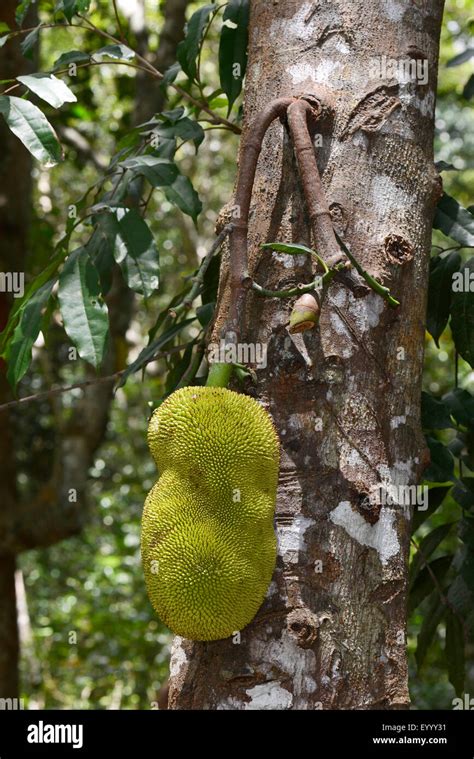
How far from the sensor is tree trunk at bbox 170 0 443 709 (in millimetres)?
975

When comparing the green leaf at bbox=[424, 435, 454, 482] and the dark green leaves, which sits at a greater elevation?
the dark green leaves

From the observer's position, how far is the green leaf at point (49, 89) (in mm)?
1316

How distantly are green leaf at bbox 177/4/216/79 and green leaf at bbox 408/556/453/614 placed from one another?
3.46ft

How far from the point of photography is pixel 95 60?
1774 mm

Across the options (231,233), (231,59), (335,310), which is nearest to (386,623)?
(335,310)

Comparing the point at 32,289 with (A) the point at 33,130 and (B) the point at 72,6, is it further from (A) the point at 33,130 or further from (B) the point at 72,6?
(B) the point at 72,6

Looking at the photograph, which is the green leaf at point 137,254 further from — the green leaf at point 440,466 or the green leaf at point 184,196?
the green leaf at point 440,466

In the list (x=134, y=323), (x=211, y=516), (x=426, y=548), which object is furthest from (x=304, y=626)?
(x=134, y=323)

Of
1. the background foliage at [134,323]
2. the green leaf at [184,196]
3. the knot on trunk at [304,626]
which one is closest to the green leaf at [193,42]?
the background foliage at [134,323]

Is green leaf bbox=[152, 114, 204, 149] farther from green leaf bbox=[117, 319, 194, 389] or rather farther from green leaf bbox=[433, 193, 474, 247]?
green leaf bbox=[433, 193, 474, 247]

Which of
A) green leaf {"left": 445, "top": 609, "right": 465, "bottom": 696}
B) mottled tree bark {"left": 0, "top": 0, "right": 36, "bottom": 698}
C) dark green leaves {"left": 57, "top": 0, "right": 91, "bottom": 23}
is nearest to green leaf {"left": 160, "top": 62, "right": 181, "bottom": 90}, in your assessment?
dark green leaves {"left": 57, "top": 0, "right": 91, "bottom": 23}

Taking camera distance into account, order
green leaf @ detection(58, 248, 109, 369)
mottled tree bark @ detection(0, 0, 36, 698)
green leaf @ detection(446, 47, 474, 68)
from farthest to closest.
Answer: mottled tree bark @ detection(0, 0, 36, 698)
green leaf @ detection(446, 47, 474, 68)
green leaf @ detection(58, 248, 109, 369)

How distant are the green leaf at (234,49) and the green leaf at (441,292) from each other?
49 cm

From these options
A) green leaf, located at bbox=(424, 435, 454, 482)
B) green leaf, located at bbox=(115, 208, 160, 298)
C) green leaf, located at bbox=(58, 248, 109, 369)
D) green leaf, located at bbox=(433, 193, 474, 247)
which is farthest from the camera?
green leaf, located at bbox=(424, 435, 454, 482)
